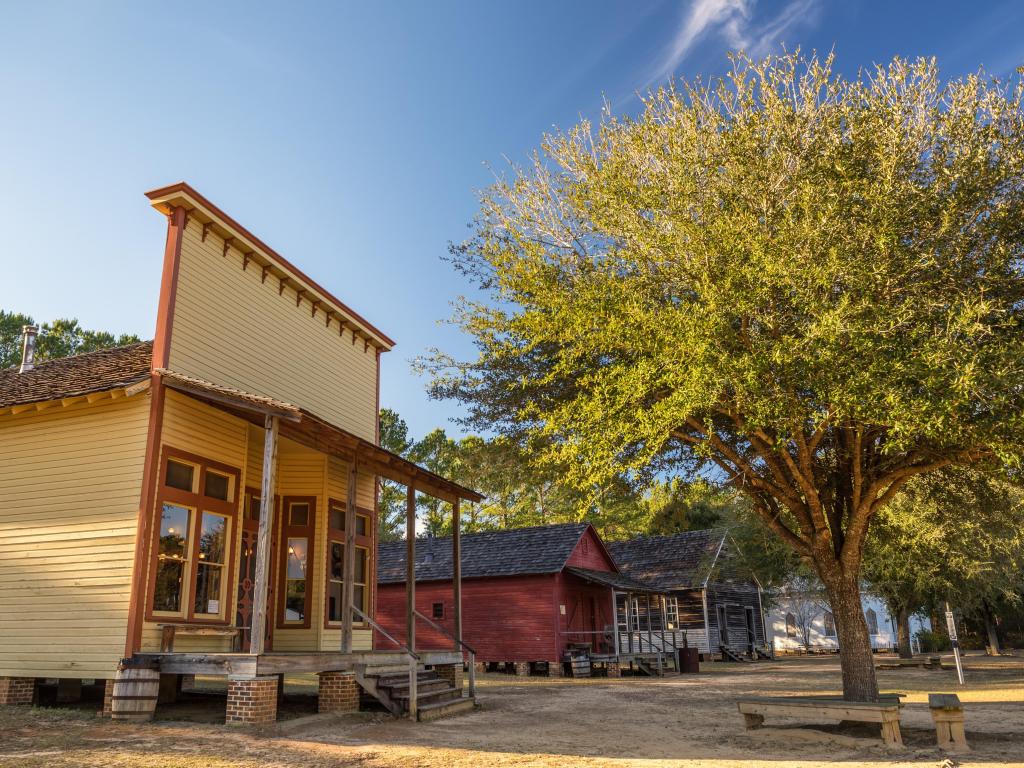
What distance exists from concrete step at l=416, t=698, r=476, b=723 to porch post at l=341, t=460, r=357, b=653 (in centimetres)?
157

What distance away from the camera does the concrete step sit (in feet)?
40.8

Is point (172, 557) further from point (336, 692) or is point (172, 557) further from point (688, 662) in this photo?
point (688, 662)

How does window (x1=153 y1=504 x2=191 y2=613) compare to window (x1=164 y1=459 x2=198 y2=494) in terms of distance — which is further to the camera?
window (x1=164 y1=459 x2=198 y2=494)

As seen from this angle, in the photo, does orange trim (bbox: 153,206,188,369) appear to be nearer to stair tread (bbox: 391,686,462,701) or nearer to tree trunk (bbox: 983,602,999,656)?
stair tread (bbox: 391,686,462,701)

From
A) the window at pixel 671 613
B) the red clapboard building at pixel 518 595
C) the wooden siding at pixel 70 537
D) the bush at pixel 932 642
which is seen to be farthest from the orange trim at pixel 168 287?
the bush at pixel 932 642

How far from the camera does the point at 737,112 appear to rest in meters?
12.5

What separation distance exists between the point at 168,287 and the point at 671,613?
29403 millimetres

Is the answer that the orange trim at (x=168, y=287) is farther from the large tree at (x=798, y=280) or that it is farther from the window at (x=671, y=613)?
the window at (x=671, y=613)

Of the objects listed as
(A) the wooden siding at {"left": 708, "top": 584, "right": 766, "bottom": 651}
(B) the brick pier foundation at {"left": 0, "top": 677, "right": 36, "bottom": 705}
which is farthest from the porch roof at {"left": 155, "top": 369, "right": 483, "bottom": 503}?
(A) the wooden siding at {"left": 708, "top": 584, "right": 766, "bottom": 651}

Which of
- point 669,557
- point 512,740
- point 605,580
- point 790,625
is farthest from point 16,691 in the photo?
point 790,625

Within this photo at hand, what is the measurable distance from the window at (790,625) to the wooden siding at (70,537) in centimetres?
4516

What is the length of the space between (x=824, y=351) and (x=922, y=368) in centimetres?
120

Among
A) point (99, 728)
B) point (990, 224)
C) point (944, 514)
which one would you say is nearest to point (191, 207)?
point (99, 728)

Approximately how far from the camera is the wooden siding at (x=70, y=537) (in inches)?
433
